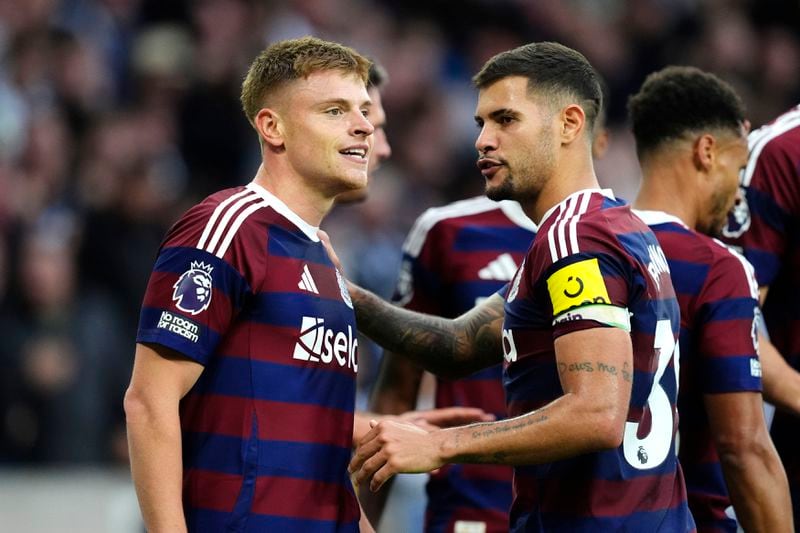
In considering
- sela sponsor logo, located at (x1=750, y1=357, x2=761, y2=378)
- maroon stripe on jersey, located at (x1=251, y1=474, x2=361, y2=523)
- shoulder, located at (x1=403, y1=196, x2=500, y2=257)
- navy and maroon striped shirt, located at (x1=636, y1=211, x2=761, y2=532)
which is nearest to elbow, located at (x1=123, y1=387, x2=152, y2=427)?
maroon stripe on jersey, located at (x1=251, y1=474, x2=361, y2=523)

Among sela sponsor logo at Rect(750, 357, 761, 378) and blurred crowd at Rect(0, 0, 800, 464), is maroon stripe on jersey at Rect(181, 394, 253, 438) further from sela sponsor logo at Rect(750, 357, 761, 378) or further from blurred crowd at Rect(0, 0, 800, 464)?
blurred crowd at Rect(0, 0, 800, 464)

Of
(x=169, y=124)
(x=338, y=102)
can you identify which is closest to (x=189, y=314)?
(x=338, y=102)

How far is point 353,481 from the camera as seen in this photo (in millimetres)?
4113

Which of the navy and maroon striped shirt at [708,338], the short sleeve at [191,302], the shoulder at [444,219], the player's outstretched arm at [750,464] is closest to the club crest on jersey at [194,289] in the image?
the short sleeve at [191,302]

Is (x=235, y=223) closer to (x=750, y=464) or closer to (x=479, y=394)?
(x=750, y=464)

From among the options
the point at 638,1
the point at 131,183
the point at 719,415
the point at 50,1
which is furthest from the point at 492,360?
the point at 638,1

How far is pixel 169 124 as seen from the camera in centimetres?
1112

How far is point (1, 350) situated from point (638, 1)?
29.2 feet

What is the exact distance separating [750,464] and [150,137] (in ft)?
24.0

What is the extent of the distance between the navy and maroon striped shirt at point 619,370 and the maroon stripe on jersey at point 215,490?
91 centimetres

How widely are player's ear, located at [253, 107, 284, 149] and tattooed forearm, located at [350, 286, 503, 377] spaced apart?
852mm

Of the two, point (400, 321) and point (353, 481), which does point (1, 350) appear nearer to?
point (400, 321)

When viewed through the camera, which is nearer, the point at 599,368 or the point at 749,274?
the point at 599,368

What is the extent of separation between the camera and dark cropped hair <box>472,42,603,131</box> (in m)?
4.48
